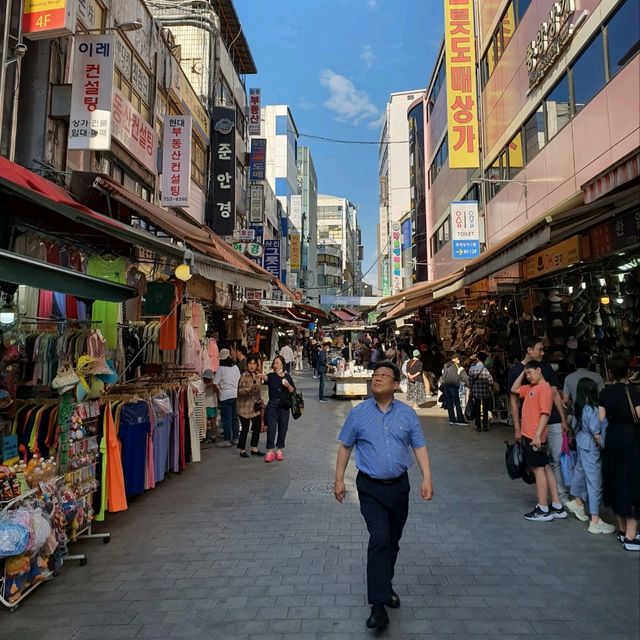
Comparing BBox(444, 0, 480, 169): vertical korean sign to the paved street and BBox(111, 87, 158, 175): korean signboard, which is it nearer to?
BBox(111, 87, 158, 175): korean signboard

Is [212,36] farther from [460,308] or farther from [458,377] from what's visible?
[458,377]

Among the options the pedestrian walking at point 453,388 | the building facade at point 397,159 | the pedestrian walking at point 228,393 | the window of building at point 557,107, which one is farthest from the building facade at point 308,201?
the pedestrian walking at point 228,393

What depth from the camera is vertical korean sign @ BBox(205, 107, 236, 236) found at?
18.0 metres

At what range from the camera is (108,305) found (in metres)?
5.86

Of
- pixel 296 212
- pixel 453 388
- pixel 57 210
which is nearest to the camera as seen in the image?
pixel 57 210

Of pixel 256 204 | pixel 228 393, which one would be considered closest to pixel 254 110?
pixel 256 204

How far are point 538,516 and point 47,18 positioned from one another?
9.37 m

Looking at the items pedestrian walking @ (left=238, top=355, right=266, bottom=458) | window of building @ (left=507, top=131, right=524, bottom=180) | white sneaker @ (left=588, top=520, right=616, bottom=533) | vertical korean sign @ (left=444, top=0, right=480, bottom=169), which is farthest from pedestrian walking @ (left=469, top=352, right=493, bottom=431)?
A: vertical korean sign @ (left=444, top=0, right=480, bottom=169)

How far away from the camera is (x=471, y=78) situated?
1689 cm

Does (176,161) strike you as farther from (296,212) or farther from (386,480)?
(296,212)

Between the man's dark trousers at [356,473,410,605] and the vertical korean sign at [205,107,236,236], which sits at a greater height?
the vertical korean sign at [205,107,236,236]

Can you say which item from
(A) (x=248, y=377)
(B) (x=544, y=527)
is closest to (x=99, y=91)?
(A) (x=248, y=377)

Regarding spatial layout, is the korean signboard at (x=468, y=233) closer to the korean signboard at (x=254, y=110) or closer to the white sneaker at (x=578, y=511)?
the white sneaker at (x=578, y=511)

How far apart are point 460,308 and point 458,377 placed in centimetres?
422
